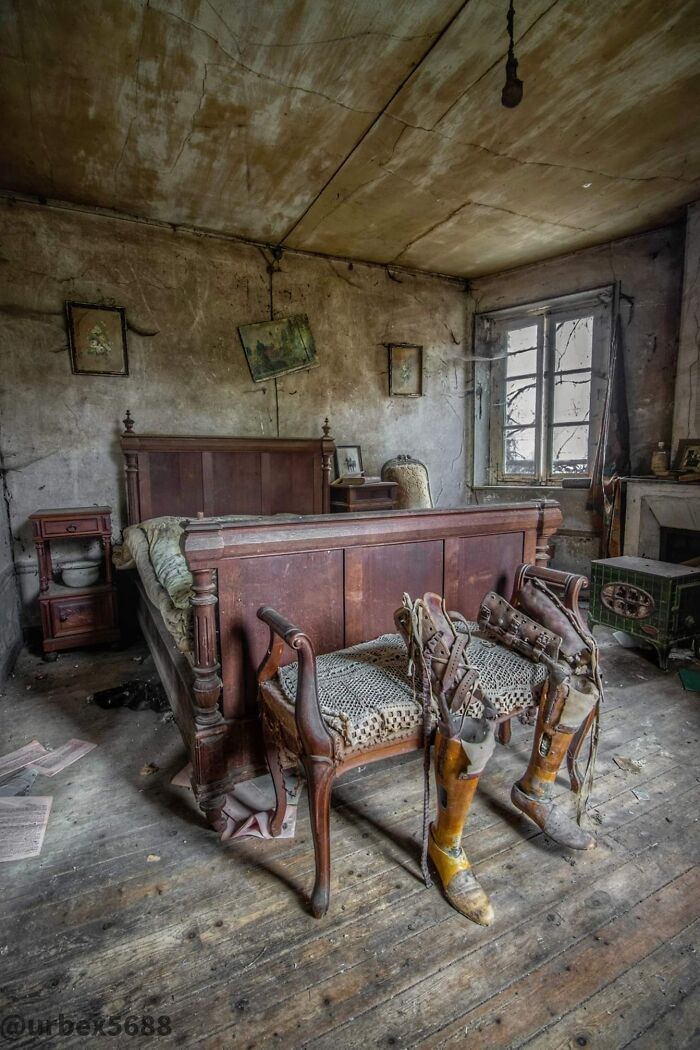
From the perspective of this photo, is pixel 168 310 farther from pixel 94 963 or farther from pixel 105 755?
pixel 94 963

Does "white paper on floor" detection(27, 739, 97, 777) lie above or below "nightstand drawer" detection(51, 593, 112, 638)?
below

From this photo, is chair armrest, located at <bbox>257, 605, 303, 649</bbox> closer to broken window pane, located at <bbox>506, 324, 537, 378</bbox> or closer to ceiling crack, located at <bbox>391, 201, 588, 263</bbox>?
ceiling crack, located at <bbox>391, 201, 588, 263</bbox>

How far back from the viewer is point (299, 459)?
441 cm

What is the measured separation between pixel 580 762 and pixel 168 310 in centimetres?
410

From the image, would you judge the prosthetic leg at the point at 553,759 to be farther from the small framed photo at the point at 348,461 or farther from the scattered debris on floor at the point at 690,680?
the small framed photo at the point at 348,461

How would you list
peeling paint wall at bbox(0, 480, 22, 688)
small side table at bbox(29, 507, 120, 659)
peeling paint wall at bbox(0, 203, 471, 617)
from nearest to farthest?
peeling paint wall at bbox(0, 480, 22, 688) < small side table at bbox(29, 507, 120, 659) < peeling paint wall at bbox(0, 203, 471, 617)

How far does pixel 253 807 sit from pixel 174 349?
348cm

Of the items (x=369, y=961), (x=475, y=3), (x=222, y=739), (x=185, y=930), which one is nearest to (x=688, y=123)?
(x=475, y=3)

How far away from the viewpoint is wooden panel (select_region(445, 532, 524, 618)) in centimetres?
218

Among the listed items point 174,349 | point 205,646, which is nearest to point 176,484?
point 174,349

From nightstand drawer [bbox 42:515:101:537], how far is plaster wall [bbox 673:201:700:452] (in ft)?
14.7

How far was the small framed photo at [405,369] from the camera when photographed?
503 cm
